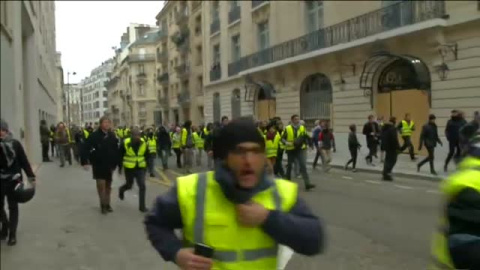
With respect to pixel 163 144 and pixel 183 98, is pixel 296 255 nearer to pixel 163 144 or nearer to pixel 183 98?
pixel 163 144

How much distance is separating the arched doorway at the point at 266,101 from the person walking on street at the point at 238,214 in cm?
2636

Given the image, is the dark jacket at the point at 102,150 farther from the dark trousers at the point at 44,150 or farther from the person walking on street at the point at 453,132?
the dark trousers at the point at 44,150

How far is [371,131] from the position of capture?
1870cm

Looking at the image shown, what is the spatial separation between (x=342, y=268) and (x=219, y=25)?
3745 cm

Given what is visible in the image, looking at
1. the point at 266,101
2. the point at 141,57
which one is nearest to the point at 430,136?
the point at 266,101

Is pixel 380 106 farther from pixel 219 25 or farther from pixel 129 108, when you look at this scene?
pixel 129 108

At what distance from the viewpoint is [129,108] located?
52750 millimetres

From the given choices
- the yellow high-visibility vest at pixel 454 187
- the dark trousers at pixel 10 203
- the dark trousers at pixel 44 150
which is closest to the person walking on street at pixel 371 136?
the dark trousers at pixel 10 203

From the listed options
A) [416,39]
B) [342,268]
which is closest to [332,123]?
[416,39]

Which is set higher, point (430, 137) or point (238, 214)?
point (238, 214)

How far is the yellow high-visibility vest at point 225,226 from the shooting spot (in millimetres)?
2154

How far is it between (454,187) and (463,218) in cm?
12

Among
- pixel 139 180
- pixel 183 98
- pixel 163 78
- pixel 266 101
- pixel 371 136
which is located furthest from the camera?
pixel 163 78

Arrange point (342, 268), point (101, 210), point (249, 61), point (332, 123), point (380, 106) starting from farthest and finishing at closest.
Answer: point (249, 61)
point (332, 123)
point (380, 106)
point (101, 210)
point (342, 268)
